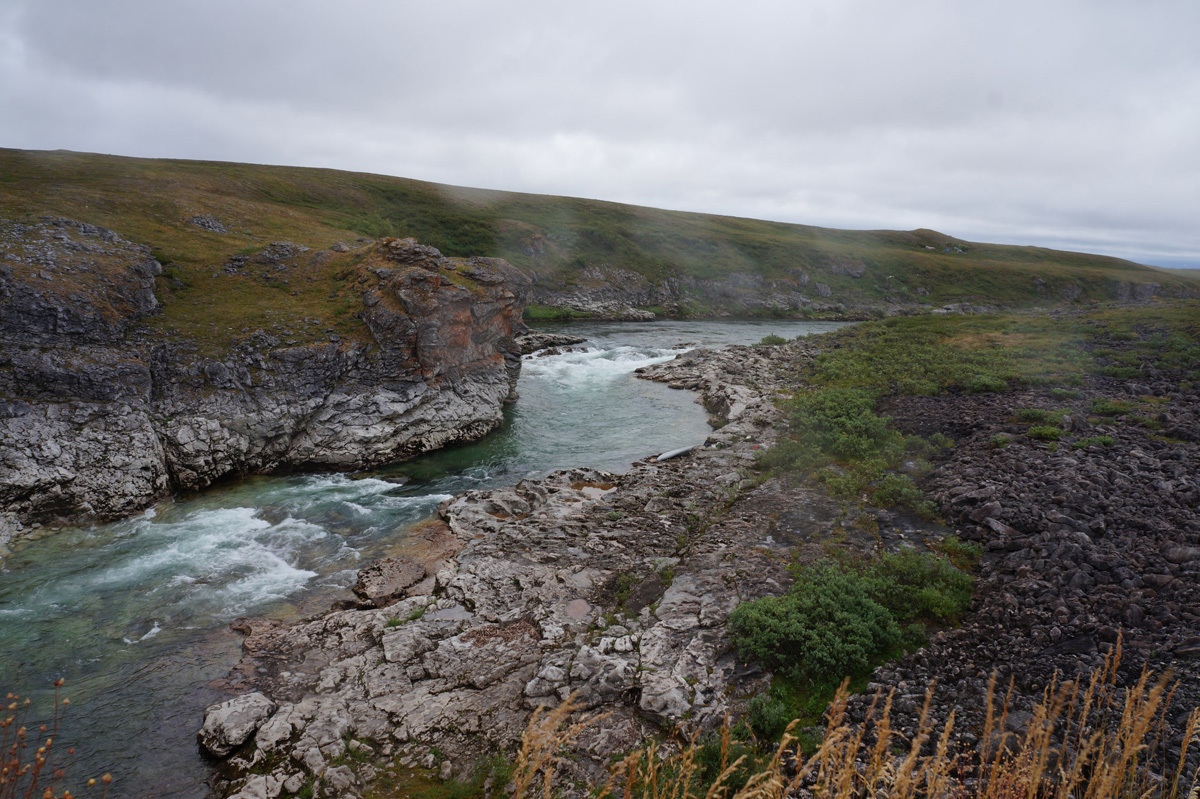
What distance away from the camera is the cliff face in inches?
810

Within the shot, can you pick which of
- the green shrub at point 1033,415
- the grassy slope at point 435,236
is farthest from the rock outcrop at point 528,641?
the grassy slope at point 435,236

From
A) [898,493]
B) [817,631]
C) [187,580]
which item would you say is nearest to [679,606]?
[817,631]

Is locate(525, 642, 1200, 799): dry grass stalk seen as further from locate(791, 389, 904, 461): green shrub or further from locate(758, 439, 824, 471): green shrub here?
locate(791, 389, 904, 461): green shrub

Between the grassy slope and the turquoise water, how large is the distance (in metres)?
10.1

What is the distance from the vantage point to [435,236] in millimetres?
86875

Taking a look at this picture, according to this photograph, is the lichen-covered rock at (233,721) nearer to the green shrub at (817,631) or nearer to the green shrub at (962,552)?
the green shrub at (817,631)

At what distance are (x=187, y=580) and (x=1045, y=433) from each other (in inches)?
1198

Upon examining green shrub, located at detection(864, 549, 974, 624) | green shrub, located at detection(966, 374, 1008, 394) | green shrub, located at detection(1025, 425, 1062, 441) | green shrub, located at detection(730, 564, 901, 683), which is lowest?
green shrub, located at detection(730, 564, 901, 683)

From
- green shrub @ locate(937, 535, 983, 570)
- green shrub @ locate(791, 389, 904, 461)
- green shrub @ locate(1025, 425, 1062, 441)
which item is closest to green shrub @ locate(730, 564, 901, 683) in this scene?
green shrub @ locate(937, 535, 983, 570)

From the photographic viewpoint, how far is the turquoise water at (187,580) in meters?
12.2

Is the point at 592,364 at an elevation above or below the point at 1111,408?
below

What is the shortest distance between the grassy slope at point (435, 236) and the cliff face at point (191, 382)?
2.52 meters

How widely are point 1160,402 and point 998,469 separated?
12707 millimetres

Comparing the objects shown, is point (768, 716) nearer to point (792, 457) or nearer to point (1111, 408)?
point (792, 457)
